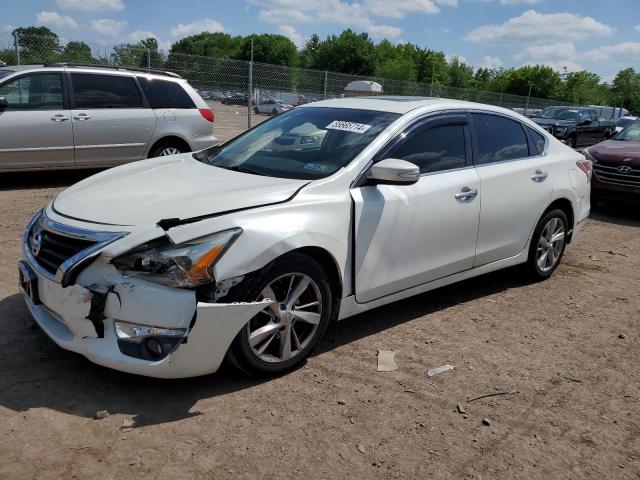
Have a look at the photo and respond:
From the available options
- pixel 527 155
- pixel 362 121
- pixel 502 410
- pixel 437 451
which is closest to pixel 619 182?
pixel 527 155

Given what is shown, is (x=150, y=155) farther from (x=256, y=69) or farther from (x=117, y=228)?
(x=256, y=69)

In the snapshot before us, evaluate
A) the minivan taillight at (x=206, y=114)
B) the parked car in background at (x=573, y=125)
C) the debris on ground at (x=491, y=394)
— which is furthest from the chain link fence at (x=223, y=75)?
the debris on ground at (x=491, y=394)

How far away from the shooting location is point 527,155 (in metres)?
5.15

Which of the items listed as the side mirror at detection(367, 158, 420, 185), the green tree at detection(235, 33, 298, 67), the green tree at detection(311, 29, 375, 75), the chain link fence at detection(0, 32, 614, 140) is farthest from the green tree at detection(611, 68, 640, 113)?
the side mirror at detection(367, 158, 420, 185)

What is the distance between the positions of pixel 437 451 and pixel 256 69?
13947 mm

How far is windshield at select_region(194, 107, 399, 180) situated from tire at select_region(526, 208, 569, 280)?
200 centimetres

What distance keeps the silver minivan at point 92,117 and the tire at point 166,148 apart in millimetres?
12

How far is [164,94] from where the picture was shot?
357 inches

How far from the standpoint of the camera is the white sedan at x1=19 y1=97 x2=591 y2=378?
296cm

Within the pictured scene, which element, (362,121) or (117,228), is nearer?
(117,228)

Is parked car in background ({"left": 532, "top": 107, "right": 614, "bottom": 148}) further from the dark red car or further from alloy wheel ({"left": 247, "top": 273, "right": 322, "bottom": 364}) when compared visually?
alloy wheel ({"left": 247, "top": 273, "right": 322, "bottom": 364})

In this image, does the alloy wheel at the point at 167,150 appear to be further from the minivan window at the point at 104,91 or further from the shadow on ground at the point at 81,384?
the shadow on ground at the point at 81,384

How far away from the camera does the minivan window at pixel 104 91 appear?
8305mm

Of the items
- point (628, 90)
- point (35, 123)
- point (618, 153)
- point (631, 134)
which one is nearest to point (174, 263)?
point (35, 123)
